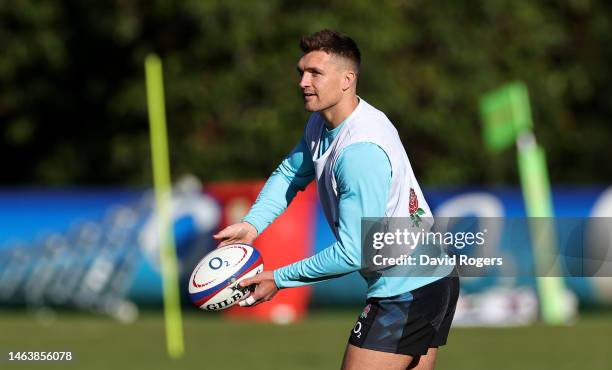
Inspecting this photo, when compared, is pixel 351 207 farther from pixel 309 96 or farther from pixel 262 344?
pixel 262 344

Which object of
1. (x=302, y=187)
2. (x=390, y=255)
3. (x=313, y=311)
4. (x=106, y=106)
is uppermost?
(x=106, y=106)

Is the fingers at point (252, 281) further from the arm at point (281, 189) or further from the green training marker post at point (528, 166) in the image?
the green training marker post at point (528, 166)

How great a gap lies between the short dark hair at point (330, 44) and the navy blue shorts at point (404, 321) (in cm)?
127

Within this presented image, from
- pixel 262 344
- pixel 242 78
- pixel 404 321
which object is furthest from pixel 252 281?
pixel 242 78

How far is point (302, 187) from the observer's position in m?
7.27

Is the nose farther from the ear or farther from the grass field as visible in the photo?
the grass field

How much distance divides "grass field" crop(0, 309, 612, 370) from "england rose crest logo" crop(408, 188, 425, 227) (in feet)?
19.5

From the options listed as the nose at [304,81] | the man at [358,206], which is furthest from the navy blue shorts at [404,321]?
the nose at [304,81]

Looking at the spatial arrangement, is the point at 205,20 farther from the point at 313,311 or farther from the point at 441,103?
the point at 313,311

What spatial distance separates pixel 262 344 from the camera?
1482 centimetres

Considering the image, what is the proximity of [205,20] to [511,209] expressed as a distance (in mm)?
7965

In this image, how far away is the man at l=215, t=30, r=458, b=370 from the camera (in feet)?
20.3

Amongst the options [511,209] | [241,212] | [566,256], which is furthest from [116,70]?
[566,256]

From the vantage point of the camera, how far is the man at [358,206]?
6.19 metres
